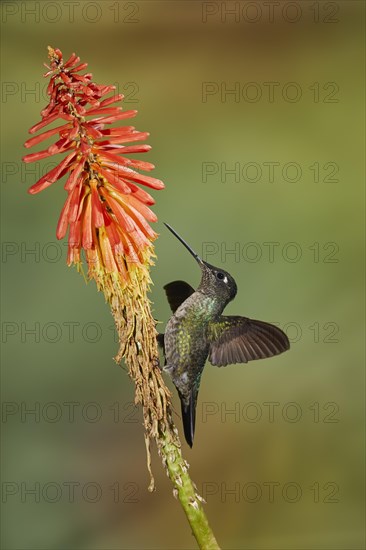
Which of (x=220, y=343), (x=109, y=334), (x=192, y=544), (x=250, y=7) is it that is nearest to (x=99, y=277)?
(x=220, y=343)

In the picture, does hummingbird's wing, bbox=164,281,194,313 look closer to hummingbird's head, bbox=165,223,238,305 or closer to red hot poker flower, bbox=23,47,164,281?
hummingbird's head, bbox=165,223,238,305

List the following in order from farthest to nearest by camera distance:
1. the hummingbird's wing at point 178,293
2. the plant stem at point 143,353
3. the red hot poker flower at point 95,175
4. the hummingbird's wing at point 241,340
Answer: the hummingbird's wing at point 178,293
the hummingbird's wing at point 241,340
the plant stem at point 143,353
the red hot poker flower at point 95,175

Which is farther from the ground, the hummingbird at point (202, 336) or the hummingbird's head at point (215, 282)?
the hummingbird's head at point (215, 282)

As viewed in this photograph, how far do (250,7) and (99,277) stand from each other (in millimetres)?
1469

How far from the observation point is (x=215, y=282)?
1.27 m

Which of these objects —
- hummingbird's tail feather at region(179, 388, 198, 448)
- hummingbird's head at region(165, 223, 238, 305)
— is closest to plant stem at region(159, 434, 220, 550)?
hummingbird's tail feather at region(179, 388, 198, 448)

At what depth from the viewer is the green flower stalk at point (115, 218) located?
3.15 feet

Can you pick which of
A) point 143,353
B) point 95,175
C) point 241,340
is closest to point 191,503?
point 143,353

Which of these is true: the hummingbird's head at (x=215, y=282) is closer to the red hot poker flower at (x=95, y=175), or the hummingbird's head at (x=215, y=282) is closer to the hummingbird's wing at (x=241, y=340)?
the hummingbird's wing at (x=241, y=340)

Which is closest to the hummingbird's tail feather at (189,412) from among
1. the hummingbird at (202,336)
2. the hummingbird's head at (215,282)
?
the hummingbird at (202,336)

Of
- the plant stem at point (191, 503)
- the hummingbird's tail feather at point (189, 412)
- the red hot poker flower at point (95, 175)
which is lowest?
the plant stem at point (191, 503)

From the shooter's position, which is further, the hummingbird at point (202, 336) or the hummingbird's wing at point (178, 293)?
the hummingbird's wing at point (178, 293)

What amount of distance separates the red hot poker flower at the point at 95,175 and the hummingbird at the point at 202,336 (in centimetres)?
21

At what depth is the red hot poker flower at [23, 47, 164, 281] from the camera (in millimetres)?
956
